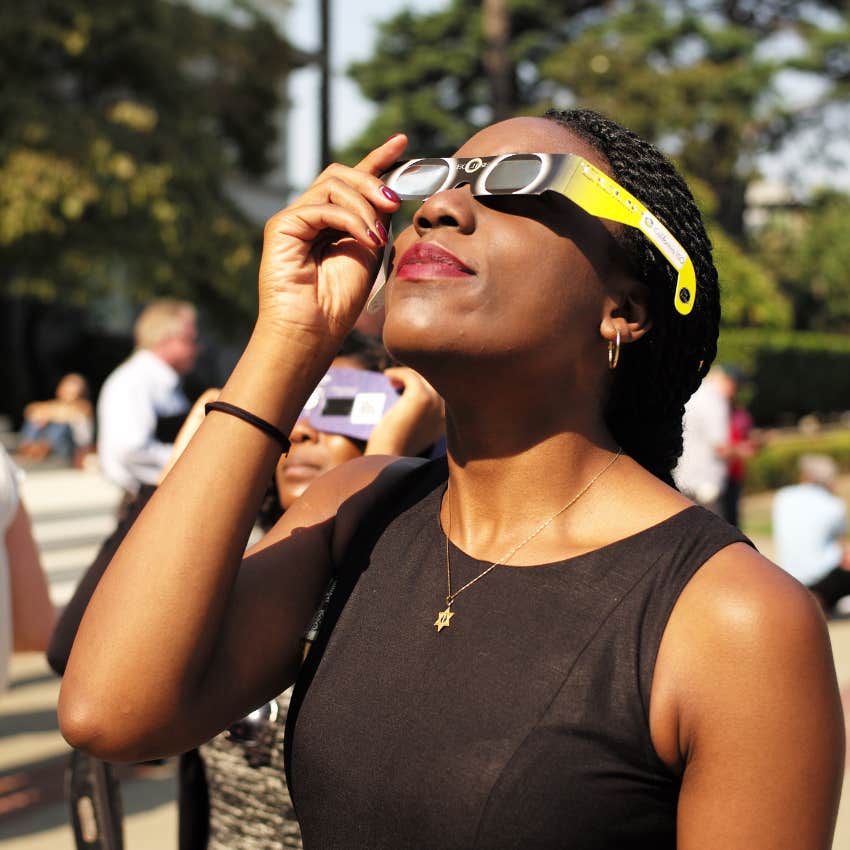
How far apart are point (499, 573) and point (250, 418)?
40 centimetres

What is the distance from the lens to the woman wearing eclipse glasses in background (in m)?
1.42

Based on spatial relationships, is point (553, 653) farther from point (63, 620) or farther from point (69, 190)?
point (69, 190)

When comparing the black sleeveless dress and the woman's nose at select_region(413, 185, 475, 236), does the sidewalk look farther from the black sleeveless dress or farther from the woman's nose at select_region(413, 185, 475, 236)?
the woman's nose at select_region(413, 185, 475, 236)

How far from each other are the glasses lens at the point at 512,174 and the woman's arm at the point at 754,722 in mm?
601

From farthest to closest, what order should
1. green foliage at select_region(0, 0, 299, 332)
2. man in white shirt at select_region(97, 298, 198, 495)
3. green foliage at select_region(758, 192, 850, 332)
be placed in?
green foliage at select_region(758, 192, 850, 332) → green foliage at select_region(0, 0, 299, 332) → man in white shirt at select_region(97, 298, 198, 495)

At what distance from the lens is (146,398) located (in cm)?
639

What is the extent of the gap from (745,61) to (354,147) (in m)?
10.9

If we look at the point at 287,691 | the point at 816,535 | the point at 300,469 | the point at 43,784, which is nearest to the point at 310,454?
the point at 300,469

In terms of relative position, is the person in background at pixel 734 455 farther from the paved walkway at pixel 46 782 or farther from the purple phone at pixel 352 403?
the purple phone at pixel 352 403

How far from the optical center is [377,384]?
9.54ft

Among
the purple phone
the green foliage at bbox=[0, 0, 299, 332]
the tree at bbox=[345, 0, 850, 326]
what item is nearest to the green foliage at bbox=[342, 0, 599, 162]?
the tree at bbox=[345, 0, 850, 326]

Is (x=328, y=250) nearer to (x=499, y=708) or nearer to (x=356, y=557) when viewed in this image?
(x=356, y=557)

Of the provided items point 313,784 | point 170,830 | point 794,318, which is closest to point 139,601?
point 313,784

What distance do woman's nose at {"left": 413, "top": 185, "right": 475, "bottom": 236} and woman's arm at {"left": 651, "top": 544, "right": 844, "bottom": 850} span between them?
611 millimetres
